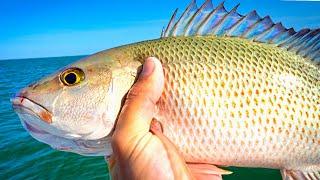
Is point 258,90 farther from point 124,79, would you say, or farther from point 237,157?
point 124,79

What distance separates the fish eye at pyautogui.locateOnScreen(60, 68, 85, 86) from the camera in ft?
9.14

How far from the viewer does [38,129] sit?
271 centimetres

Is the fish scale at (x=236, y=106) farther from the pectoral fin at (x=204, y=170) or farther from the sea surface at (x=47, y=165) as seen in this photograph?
the sea surface at (x=47, y=165)

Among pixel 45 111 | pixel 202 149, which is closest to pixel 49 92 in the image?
pixel 45 111

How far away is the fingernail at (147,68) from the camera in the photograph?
261 centimetres

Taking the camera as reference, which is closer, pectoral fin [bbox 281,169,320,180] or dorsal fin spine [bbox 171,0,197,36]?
pectoral fin [bbox 281,169,320,180]

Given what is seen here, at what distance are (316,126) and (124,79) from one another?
4.97ft

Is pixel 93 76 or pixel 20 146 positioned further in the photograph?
pixel 20 146

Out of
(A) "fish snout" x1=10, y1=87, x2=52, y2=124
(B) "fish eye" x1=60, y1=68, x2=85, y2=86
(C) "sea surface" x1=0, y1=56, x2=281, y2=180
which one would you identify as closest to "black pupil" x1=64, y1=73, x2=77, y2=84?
(B) "fish eye" x1=60, y1=68, x2=85, y2=86

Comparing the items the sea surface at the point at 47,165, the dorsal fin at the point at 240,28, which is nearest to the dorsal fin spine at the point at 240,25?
the dorsal fin at the point at 240,28

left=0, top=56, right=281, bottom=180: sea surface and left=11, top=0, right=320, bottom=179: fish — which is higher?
left=11, top=0, right=320, bottom=179: fish

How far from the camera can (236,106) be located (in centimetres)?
263

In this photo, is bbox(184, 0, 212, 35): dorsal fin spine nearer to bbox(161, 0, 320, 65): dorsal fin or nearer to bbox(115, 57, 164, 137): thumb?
bbox(161, 0, 320, 65): dorsal fin

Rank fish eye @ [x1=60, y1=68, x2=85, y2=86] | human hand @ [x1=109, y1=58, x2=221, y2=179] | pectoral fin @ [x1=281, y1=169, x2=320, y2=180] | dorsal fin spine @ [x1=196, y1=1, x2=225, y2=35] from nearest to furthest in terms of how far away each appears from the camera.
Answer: human hand @ [x1=109, y1=58, x2=221, y2=179]
fish eye @ [x1=60, y1=68, x2=85, y2=86]
pectoral fin @ [x1=281, y1=169, x2=320, y2=180]
dorsal fin spine @ [x1=196, y1=1, x2=225, y2=35]
